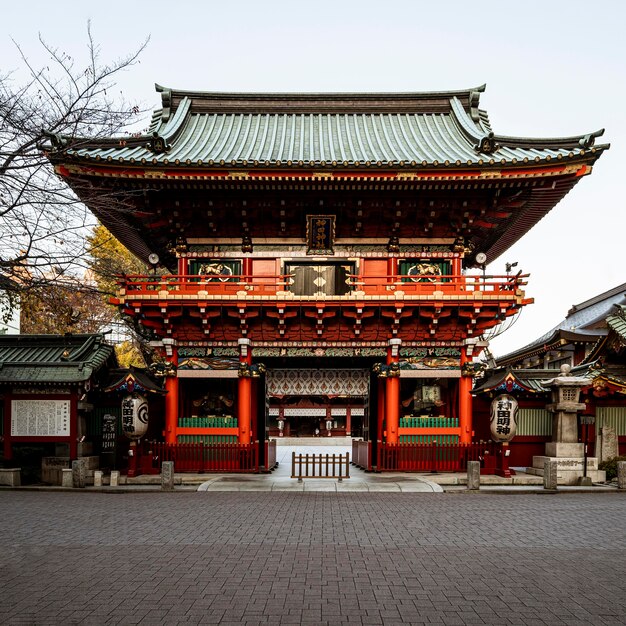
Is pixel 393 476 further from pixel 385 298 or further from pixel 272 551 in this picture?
pixel 272 551

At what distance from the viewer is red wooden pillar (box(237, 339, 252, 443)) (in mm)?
20547

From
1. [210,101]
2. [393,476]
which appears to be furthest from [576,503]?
[210,101]

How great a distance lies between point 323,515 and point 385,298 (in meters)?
8.26

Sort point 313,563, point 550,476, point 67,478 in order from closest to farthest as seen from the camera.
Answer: point 313,563, point 550,476, point 67,478

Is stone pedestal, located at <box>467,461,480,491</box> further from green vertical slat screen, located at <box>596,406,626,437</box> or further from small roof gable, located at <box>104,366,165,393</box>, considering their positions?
small roof gable, located at <box>104,366,165,393</box>

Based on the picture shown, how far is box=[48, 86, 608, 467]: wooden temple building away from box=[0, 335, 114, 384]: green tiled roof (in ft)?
7.17

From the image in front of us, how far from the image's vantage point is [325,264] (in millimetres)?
21922

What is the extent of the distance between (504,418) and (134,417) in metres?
11.7

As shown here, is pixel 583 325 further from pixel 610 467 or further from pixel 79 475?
pixel 79 475

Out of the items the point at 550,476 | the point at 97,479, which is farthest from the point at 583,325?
the point at 97,479

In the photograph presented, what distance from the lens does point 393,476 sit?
19594 mm

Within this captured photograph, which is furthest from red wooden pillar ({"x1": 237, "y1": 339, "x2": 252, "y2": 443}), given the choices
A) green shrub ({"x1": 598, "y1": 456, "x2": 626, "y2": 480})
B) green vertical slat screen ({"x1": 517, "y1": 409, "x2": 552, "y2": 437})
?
green shrub ({"x1": 598, "y1": 456, "x2": 626, "y2": 480})

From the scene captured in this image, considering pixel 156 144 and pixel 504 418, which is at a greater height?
pixel 156 144

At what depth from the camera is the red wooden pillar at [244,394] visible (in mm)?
20547
